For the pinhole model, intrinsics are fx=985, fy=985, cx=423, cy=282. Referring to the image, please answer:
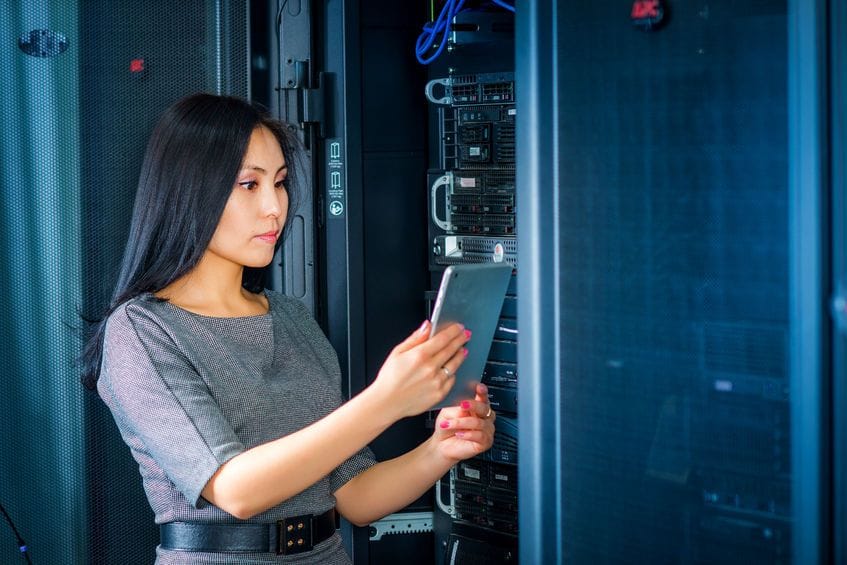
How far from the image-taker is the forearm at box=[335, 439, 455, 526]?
6.77 feet

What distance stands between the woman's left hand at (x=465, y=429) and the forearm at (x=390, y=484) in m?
0.04

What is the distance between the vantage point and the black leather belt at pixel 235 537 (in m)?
1.84

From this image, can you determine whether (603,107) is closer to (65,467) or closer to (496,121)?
(496,121)

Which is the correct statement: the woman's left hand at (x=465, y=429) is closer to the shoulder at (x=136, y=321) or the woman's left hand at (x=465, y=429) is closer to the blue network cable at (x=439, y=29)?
the shoulder at (x=136, y=321)

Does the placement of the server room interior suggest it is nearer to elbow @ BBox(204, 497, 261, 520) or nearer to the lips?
elbow @ BBox(204, 497, 261, 520)

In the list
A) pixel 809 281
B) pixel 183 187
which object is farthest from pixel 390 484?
pixel 809 281

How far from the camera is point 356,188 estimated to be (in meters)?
2.67

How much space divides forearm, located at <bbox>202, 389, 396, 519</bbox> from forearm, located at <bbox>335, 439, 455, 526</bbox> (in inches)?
15.9

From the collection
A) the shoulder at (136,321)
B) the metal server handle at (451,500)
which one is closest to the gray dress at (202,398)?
the shoulder at (136,321)

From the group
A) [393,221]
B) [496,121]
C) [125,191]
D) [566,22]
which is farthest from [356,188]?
[566,22]

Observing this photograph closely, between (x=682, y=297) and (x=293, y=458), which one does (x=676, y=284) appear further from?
(x=293, y=458)

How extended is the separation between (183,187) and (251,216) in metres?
0.14

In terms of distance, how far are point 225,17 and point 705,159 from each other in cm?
160

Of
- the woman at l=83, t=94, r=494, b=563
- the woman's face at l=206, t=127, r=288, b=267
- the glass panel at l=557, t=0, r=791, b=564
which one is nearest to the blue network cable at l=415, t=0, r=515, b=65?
the woman at l=83, t=94, r=494, b=563
